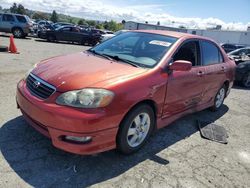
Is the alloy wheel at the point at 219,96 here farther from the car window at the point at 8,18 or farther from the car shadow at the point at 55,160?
the car window at the point at 8,18

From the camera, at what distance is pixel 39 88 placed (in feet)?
11.1

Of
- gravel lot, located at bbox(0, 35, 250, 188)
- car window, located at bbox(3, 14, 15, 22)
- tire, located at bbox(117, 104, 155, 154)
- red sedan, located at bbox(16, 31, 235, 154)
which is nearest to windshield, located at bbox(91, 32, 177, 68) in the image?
red sedan, located at bbox(16, 31, 235, 154)

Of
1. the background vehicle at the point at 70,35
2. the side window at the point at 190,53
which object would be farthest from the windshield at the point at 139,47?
the background vehicle at the point at 70,35

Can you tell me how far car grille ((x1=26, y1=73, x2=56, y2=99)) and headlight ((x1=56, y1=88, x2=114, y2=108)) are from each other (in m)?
0.20

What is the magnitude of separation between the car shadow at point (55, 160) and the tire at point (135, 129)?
0.15 meters

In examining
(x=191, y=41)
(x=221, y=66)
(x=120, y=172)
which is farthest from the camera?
(x=221, y=66)

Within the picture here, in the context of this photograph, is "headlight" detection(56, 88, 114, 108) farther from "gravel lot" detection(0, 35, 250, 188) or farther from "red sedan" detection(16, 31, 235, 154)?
"gravel lot" detection(0, 35, 250, 188)

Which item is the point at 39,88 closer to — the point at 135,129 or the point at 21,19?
the point at 135,129

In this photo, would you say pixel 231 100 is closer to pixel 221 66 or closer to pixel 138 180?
pixel 221 66

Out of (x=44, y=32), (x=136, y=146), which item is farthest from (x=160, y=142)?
(x=44, y=32)

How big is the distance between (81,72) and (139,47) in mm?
1300

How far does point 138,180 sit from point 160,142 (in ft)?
3.84

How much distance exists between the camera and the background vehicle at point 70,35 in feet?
74.4

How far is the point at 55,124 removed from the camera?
3049mm
